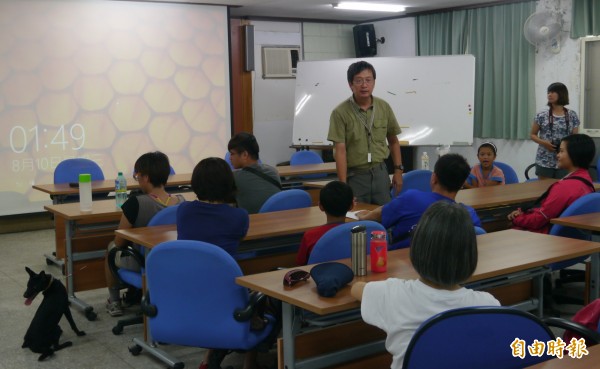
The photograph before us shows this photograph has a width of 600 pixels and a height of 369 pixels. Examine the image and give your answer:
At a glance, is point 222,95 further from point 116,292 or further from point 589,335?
point 589,335

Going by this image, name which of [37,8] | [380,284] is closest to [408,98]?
[37,8]

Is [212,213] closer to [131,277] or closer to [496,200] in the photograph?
[131,277]

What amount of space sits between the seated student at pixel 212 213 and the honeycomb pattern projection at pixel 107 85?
5.14m

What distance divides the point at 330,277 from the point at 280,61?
26.5ft

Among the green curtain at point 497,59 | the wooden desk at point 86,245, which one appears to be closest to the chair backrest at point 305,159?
the green curtain at point 497,59

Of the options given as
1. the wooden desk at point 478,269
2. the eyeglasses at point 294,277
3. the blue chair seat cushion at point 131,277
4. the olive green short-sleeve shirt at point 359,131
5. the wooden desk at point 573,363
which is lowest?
the blue chair seat cushion at point 131,277

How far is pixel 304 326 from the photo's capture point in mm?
2801

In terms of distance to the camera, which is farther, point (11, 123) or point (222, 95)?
point (222, 95)

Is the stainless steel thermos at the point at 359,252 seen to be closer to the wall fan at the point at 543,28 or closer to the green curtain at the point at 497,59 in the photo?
the wall fan at the point at 543,28

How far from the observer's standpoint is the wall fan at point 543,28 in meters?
8.21

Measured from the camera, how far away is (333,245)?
309 centimetres

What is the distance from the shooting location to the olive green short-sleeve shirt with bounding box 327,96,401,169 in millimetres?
4914

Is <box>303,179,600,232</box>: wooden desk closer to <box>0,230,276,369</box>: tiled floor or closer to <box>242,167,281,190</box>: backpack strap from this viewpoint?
<box>242,167,281,190</box>: backpack strap

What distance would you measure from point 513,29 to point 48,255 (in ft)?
20.2
